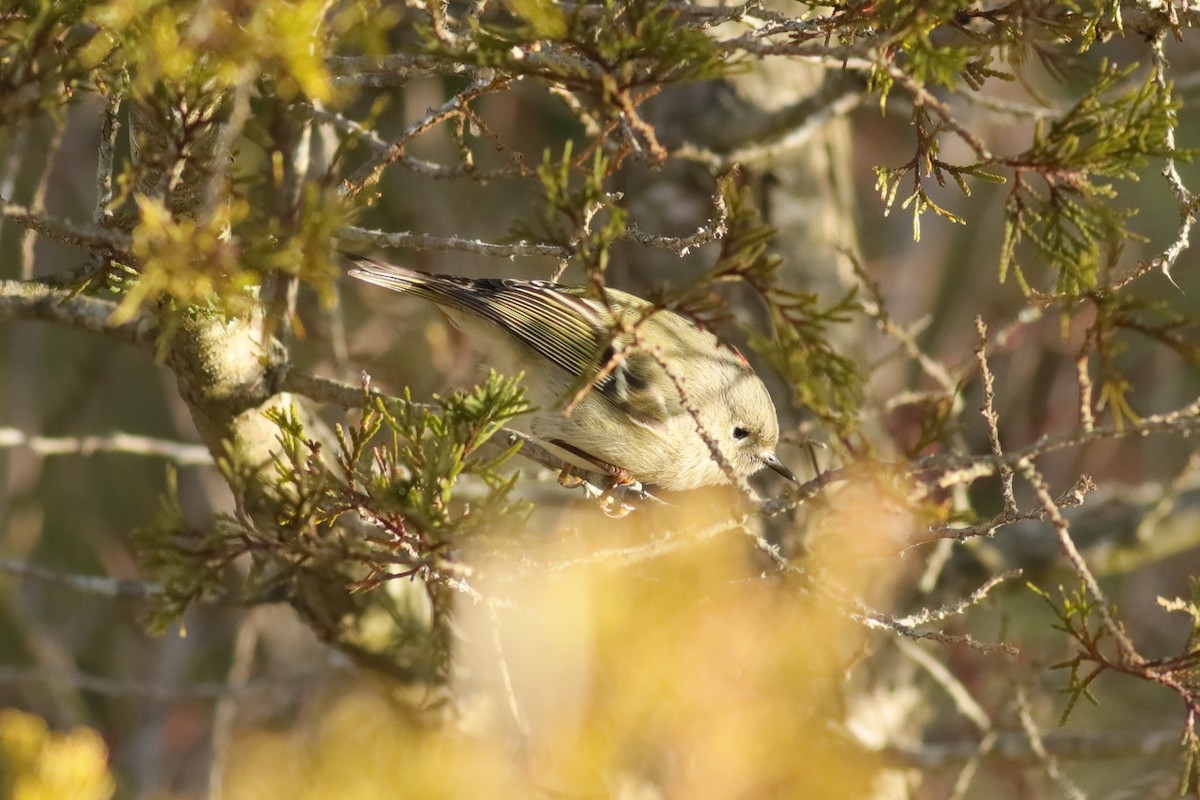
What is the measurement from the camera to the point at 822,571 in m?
1.96

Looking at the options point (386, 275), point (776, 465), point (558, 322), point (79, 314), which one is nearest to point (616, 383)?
point (558, 322)

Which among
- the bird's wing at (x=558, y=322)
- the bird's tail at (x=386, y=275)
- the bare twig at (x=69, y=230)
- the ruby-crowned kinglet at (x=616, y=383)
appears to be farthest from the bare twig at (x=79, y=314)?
the bird's wing at (x=558, y=322)

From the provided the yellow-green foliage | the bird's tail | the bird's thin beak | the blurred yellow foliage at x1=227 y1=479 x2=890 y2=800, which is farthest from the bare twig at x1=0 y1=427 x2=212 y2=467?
the yellow-green foliage

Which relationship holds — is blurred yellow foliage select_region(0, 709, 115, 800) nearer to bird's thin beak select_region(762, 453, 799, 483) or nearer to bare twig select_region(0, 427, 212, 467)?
bare twig select_region(0, 427, 212, 467)

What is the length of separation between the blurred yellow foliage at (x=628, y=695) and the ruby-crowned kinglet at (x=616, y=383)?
378mm

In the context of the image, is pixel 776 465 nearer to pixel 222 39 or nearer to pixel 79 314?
pixel 79 314

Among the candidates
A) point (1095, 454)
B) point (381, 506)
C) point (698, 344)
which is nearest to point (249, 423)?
point (381, 506)

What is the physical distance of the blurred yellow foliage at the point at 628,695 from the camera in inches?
62.6

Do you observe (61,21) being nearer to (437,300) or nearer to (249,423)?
(249,423)

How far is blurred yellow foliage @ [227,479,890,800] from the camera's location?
5.21ft

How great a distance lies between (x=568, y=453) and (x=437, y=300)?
0.57 meters

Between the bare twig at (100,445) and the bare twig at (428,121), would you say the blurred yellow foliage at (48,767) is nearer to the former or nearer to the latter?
the bare twig at (428,121)

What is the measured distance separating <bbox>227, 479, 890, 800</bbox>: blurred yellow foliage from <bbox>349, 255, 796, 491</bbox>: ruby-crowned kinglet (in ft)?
1.24

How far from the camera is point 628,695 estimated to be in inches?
72.9
